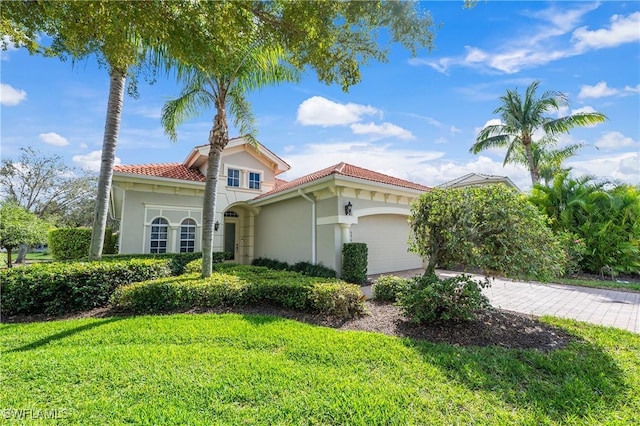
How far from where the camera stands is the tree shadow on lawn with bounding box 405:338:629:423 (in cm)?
296

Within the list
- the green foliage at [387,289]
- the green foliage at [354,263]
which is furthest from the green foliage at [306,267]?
the green foliage at [387,289]

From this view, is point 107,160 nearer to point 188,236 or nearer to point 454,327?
point 188,236

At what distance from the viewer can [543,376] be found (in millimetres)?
3541

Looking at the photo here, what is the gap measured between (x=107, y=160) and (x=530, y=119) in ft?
70.3

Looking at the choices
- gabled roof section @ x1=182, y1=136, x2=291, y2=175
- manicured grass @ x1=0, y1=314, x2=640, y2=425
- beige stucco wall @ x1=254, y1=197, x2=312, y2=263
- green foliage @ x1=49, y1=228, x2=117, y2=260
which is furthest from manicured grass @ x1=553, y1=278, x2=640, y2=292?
green foliage @ x1=49, y1=228, x2=117, y2=260

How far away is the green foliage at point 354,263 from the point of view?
31.1 feet

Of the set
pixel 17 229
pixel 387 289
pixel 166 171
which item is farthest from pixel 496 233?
pixel 17 229

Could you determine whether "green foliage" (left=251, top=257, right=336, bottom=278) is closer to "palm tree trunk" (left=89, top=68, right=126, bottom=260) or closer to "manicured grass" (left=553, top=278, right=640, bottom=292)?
"palm tree trunk" (left=89, top=68, right=126, bottom=260)

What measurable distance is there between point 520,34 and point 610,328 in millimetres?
6502

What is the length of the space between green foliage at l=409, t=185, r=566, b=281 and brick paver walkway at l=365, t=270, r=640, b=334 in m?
1.88

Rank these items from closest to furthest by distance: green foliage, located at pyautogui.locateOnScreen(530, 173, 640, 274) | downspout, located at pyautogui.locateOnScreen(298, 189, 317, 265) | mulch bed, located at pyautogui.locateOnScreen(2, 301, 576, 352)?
mulch bed, located at pyautogui.locateOnScreen(2, 301, 576, 352)
downspout, located at pyautogui.locateOnScreen(298, 189, 317, 265)
green foliage, located at pyautogui.locateOnScreen(530, 173, 640, 274)

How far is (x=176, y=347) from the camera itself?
170 inches

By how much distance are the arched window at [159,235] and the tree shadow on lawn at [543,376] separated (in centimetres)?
1216

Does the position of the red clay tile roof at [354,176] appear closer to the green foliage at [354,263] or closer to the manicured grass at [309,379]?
the green foliage at [354,263]
